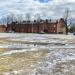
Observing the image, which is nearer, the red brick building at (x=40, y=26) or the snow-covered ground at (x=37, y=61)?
the snow-covered ground at (x=37, y=61)

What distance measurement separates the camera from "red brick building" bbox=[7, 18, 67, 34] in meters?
138

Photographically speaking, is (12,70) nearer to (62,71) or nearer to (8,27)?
(62,71)

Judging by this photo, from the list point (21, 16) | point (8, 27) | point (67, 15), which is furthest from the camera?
point (21, 16)

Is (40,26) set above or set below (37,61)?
below

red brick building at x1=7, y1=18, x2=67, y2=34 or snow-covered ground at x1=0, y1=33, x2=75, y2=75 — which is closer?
snow-covered ground at x1=0, y1=33, x2=75, y2=75

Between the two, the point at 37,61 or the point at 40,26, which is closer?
the point at 37,61

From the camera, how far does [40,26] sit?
148m

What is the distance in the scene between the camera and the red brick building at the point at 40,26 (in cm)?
13850

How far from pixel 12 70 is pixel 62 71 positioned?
2551 millimetres

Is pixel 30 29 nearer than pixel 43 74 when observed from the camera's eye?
No

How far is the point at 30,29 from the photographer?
15362 cm

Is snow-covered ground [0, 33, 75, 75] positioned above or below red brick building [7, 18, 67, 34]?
above

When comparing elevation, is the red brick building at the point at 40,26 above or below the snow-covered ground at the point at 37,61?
below

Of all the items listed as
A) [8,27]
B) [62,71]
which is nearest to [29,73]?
[62,71]
